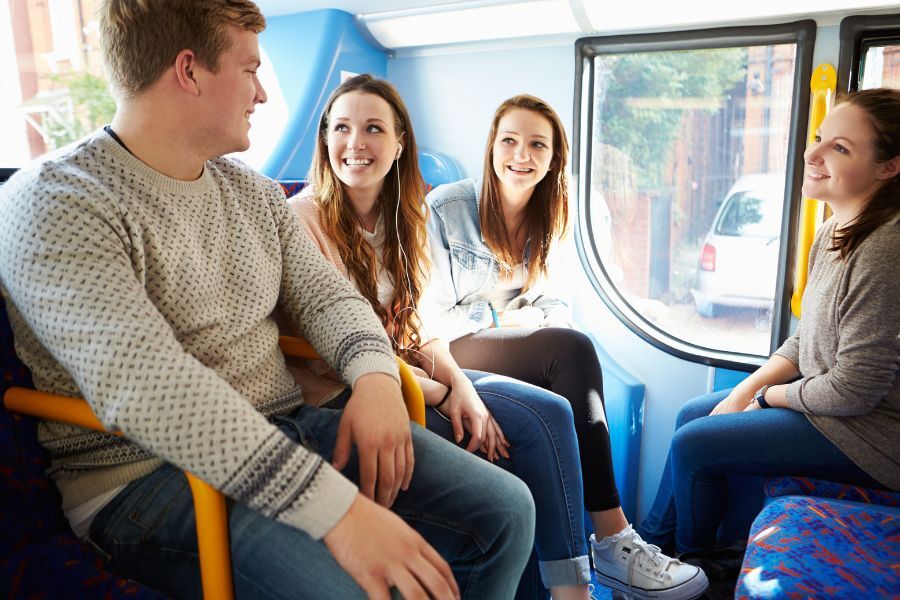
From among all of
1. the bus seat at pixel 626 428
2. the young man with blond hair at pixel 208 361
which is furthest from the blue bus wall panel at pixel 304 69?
the bus seat at pixel 626 428

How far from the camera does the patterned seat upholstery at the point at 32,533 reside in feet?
3.94

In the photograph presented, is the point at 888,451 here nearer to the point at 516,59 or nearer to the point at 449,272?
the point at 449,272

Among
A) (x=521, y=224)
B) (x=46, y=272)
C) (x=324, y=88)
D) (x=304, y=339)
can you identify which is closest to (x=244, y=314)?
(x=304, y=339)

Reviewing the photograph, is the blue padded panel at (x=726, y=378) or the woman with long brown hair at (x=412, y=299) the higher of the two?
the woman with long brown hair at (x=412, y=299)

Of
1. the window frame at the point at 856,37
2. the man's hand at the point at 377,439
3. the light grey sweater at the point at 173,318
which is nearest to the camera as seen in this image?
the light grey sweater at the point at 173,318

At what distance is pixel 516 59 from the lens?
295 cm

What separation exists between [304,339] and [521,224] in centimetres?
128

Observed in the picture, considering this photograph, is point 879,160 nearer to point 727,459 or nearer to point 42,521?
point 727,459

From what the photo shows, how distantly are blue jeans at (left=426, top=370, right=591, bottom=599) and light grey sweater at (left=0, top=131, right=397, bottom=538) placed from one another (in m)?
0.57

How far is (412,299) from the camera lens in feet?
7.16

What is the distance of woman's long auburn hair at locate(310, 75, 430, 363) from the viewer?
2074 mm

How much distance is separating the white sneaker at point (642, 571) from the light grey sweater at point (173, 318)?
986 mm

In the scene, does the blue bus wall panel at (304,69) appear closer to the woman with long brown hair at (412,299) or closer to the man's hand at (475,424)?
the woman with long brown hair at (412,299)

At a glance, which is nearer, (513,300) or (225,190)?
(225,190)
